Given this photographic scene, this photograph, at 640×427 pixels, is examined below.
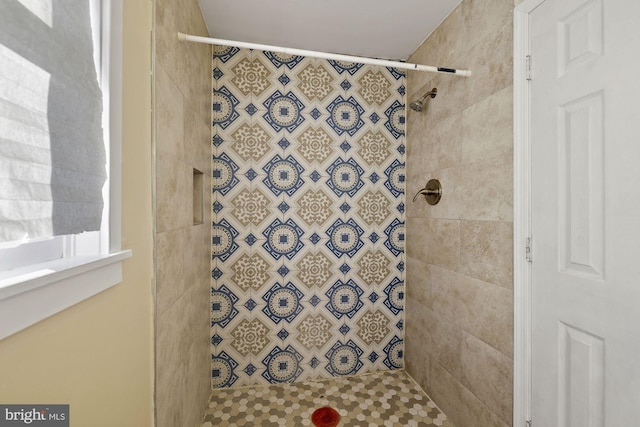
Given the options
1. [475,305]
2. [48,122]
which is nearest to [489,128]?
[475,305]

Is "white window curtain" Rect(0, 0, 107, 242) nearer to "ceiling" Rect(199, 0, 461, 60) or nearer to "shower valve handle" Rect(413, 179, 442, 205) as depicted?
"ceiling" Rect(199, 0, 461, 60)

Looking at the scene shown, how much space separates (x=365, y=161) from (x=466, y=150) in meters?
0.76

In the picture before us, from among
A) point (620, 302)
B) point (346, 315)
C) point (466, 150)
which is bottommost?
point (346, 315)

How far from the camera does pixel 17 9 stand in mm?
476

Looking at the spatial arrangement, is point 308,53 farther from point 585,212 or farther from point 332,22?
point 585,212

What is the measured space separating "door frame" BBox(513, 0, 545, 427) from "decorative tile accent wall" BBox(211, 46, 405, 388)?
0.99 metres

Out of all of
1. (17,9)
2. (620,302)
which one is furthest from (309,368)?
(17,9)

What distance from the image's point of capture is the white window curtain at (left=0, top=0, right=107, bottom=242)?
0.46 meters

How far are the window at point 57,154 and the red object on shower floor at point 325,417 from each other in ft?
4.80

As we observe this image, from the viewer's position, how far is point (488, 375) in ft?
4.39

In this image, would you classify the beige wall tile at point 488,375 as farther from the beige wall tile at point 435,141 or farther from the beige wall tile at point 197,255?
the beige wall tile at point 197,255

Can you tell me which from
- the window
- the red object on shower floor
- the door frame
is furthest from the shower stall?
the window

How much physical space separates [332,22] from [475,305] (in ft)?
6.13

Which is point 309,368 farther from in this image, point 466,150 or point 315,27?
point 315,27
